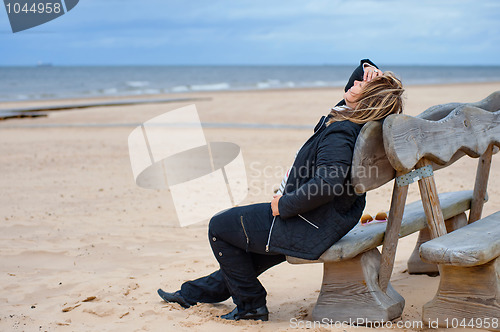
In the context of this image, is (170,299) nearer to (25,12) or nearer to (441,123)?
(441,123)

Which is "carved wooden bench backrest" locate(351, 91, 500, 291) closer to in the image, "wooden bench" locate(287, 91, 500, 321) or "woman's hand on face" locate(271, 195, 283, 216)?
"wooden bench" locate(287, 91, 500, 321)

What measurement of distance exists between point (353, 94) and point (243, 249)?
116 centimetres

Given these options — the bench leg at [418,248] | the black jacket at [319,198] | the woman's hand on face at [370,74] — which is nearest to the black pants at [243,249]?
the black jacket at [319,198]

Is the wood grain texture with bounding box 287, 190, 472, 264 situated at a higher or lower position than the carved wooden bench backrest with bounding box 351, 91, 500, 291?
lower

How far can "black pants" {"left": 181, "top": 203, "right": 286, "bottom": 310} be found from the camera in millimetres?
3340

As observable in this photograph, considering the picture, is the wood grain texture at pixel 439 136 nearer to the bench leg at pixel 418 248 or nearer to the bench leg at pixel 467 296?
the bench leg at pixel 467 296

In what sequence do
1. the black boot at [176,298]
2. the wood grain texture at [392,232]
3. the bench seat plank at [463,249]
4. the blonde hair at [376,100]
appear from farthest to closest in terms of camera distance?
the black boot at [176,298]
the wood grain texture at [392,232]
the blonde hair at [376,100]
the bench seat plank at [463,249]

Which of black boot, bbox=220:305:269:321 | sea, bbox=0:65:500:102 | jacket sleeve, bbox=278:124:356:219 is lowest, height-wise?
sea, bbox=0:65:500:102

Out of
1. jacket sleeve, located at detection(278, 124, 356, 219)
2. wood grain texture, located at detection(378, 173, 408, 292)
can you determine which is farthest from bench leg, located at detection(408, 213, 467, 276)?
jacket sleeve, located at detection(278, 124, 356, 219)

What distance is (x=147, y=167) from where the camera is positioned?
9.74m

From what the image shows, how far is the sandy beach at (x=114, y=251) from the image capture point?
147 inches

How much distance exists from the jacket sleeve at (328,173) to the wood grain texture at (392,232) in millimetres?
374

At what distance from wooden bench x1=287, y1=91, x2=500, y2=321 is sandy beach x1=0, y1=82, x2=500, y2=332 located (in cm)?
21

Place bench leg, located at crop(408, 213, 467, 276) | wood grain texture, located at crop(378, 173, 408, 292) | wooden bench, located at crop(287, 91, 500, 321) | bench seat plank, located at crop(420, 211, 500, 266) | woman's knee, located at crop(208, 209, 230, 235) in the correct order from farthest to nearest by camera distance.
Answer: bench leg, located at crop(408, 213, 467, 276) < woman's knee, located at crop(208, 209, 230, 235) < wood grain texture, located at crop(378, 173, 408, 292) < wooden bench, located at crop(287, 91, 500, 321) < bench seat plank, located at crop(420, 211, 500, 266)
